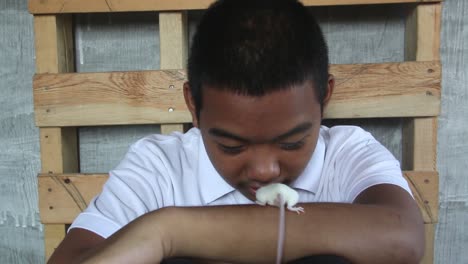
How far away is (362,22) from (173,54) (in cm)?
47

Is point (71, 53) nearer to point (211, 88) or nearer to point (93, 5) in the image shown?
point (93, 5)

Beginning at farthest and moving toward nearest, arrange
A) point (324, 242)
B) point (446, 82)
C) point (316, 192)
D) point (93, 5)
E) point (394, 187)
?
point (446, 82)
point (93, 5)
point (316, 192)
point (394, 187)
point (324, 242)

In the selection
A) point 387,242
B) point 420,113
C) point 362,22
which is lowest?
Result: point 387,242

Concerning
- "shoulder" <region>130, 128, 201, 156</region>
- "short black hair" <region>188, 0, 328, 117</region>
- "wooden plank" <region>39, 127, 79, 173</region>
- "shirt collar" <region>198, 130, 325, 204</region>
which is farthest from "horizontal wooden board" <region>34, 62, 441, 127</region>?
"short black hair" <region>188, 0, 328, 117</region>

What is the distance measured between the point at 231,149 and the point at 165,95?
425 millimetres

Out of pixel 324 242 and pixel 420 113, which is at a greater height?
pixel 420 113

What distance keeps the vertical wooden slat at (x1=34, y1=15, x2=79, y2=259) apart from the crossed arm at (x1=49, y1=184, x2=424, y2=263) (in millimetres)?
540

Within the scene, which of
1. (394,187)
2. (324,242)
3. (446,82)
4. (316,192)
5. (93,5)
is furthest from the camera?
(446,82)

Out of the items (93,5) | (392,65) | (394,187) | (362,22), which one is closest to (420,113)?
(392,65)

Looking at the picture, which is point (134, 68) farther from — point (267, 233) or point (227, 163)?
point (267, 233)

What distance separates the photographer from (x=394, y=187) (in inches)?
32.0

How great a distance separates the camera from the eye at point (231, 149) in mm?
742

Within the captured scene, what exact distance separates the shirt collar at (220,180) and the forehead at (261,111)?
20 centimetres

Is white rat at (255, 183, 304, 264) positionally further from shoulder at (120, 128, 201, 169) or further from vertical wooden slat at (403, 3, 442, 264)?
vertical wooden slat at (403, 3, 442, 264)
